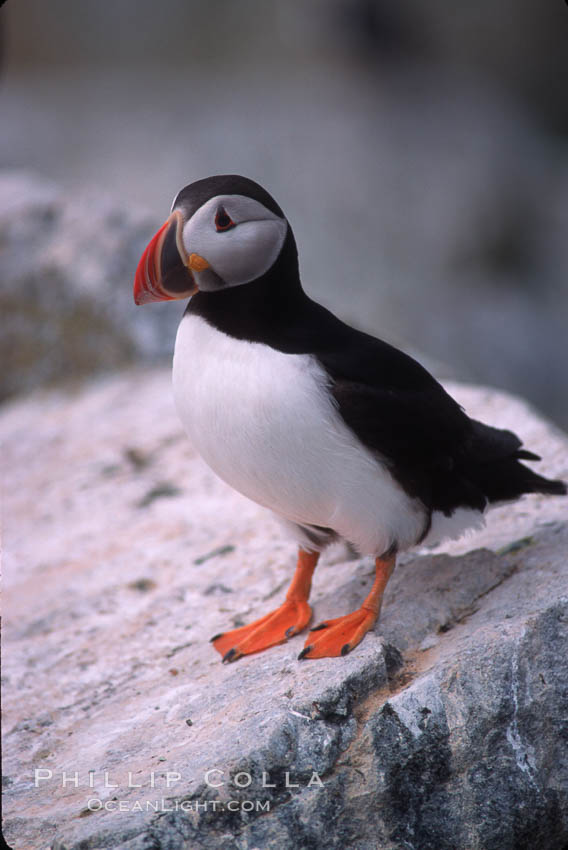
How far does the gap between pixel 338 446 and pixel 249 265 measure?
2.23 ft

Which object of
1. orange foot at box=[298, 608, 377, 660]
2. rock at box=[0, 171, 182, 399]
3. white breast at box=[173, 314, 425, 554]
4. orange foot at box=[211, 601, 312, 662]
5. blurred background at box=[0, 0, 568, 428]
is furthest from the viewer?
blurred background at box=[0, 0, 568, 428]

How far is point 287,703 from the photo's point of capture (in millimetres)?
2760

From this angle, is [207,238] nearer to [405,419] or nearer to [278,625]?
[405,419]

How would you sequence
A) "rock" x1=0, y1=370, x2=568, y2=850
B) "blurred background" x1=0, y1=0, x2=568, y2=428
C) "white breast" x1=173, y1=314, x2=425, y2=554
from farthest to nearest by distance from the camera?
"blurred background" x1=0, y1=0, x2=568, y2=428 < "white breast" x1=173, y1=314, x2=425, y2=554 < "rock" x1=0, y1=370, x2=568, y2=850

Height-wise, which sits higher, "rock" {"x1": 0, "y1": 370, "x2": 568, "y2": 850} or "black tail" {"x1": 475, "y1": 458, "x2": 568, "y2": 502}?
"black tail" {"x1": 475, "y1": 458, "x2": 568, "y2": 502}

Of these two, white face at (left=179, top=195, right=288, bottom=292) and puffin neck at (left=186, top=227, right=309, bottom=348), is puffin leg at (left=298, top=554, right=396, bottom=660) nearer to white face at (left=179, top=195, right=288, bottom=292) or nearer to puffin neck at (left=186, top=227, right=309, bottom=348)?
puffin neck at (left=186, top=227, right=309, bottom=348)

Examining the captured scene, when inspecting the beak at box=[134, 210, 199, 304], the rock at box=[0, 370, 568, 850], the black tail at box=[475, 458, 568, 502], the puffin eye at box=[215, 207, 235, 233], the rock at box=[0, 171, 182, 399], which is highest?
the rock at box=[0, 171, 182, 399]

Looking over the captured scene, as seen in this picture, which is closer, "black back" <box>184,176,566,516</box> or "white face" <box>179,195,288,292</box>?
"white face" <box>179,195,288,292</box>

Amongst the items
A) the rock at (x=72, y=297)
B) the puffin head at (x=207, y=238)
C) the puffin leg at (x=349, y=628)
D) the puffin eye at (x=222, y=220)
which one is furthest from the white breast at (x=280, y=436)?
the rock at (x=72, y=297)

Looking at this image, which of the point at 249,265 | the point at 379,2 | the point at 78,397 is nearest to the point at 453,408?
the point at 249,265

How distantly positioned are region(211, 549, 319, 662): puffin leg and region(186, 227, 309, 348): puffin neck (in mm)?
1053

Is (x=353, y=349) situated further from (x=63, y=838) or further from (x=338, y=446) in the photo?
(x=63, y=838)

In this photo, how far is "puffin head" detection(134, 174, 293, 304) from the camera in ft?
8.91

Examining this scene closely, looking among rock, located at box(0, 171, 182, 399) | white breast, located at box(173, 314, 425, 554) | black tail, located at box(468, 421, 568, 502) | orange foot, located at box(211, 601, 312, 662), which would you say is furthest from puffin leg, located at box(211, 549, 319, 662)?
rock, located at box(0, 171, 182, 399)
